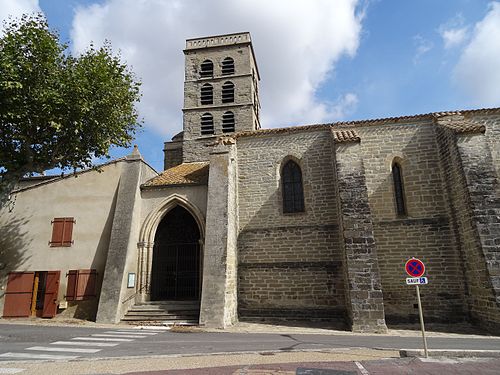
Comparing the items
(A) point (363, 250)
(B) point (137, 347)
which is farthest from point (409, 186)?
(B) point (137, 347)

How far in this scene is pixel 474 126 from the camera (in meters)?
11.4

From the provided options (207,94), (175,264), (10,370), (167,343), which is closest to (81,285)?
(175,264)

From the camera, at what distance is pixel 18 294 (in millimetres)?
13094

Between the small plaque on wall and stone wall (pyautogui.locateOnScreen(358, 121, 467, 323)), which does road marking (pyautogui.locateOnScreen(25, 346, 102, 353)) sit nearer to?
the small plaque on wall

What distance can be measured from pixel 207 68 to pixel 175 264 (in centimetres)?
1489

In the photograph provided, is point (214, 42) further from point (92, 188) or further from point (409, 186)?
point (409, 186)

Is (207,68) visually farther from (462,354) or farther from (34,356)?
(462,354)

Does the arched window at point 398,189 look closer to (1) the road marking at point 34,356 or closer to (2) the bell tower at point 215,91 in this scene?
(2) the bell tower at point 215,91

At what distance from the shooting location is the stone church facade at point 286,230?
10.9 meters

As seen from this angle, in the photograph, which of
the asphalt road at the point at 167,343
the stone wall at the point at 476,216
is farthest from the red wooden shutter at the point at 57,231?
the stone wall at the point at 476,216

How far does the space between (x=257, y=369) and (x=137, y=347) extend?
337cm

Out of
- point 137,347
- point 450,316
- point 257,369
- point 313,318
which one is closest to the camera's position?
point 257,369

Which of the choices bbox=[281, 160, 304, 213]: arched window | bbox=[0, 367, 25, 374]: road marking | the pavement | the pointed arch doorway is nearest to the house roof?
bbox=[281, 160, 304, 213]: arched window

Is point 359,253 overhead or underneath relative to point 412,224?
underneath
